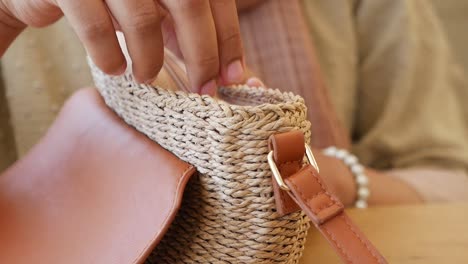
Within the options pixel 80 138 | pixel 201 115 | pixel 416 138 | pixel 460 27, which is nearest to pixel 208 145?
pixel 201 115

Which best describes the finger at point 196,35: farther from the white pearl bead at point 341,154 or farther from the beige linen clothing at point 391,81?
the beige linen clothing at point 391,81

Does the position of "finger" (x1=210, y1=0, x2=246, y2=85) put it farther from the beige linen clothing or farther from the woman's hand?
the beige linen clothing

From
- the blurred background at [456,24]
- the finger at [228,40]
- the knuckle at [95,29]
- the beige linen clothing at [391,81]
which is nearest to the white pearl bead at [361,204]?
the beige linen clothing at [391,81]

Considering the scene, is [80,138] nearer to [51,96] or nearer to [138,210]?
[138,210]

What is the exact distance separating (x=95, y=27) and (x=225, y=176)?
0.12 m

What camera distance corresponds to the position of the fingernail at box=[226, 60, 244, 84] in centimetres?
40

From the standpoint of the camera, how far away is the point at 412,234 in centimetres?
49

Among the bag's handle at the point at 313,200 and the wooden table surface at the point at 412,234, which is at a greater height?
the bag's handle at the point at 313,200

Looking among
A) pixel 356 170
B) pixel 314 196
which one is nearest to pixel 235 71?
pixel 314 196

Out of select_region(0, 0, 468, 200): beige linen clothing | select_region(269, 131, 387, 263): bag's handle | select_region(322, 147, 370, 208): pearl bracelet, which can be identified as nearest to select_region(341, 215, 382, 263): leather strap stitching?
select_region(269, 131, 387, 263): bag's handle

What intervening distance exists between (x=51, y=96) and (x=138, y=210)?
346 millimetres

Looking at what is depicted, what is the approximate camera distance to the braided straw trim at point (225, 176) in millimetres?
321

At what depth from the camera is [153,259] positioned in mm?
392

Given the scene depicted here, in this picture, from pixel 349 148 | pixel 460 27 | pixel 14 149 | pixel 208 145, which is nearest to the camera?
pixel 208 145
